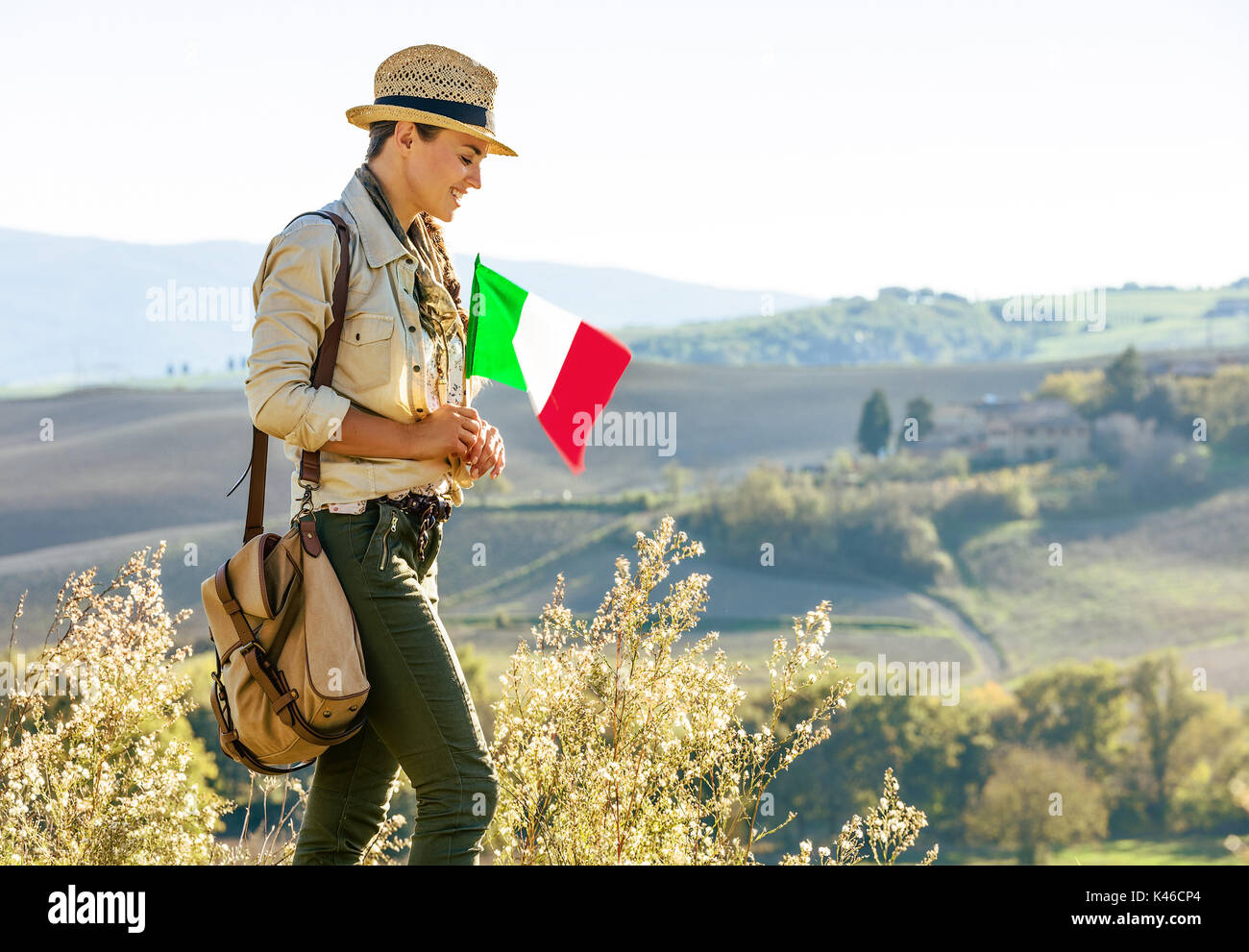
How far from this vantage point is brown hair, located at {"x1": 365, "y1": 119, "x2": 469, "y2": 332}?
7.89 ft

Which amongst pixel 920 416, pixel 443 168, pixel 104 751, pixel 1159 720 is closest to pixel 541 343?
pixel 443 168

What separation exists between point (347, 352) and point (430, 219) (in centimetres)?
44

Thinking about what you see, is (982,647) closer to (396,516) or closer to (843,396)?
(843,396)

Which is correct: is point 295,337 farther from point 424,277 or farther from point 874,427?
point 874,427

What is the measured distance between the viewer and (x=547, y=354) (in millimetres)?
2744

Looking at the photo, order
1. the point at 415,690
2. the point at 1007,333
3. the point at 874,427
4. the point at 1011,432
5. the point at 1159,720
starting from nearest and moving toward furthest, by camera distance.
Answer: the point at 415,690, the point at 1159,720, the point at 1011,432, the point at 874,427, the point at 1007,333

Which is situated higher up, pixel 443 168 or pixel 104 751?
pixel 443 168

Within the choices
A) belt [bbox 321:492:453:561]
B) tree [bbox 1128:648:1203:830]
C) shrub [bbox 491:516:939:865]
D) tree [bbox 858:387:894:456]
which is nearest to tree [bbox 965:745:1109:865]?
tree [bbox 1128:648:1203:830]

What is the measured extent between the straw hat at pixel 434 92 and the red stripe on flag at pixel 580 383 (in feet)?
1.51

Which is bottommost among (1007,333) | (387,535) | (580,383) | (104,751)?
(104,751)

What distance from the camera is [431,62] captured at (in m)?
2.41

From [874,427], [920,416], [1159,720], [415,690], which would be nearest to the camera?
[415,690]

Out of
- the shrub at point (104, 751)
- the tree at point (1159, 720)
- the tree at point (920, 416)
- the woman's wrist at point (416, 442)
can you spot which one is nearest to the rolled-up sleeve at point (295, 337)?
the woman's wrist at point (416, 442)

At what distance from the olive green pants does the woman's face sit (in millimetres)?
577
